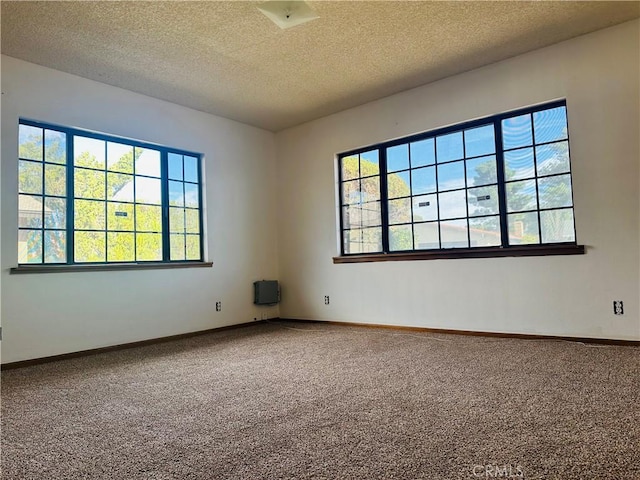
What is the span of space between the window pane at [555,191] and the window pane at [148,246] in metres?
3.84

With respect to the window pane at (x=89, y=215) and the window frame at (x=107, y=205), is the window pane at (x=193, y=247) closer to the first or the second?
the window frame at (x=107, y=205)

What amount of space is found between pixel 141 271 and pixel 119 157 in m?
1.18

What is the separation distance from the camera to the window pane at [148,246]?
14.5ft

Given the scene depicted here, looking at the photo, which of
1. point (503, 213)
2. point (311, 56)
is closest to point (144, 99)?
point (311, 56)

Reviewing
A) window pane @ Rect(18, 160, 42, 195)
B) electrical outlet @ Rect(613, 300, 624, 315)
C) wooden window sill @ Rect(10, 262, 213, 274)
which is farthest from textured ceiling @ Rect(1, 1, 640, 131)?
electrical outlet @ Rect(613, 300, 624, 315)

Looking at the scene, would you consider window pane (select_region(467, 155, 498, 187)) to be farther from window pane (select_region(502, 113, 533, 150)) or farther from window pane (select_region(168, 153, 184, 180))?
window pane (select_region(168, 153, 184, 180))

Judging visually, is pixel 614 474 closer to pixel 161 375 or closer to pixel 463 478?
pixel 463 478

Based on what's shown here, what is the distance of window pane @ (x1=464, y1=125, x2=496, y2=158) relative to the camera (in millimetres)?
4156

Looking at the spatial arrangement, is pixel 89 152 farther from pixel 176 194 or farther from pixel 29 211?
pixel 176 194

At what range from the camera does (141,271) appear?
14.2 feet

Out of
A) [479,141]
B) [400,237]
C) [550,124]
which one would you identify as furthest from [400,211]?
[550,124]

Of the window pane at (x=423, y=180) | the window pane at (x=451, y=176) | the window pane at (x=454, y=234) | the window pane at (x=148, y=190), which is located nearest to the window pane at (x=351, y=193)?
the window pane at (x=423, y=180)

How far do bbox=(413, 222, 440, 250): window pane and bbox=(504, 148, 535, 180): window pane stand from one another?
0.87 metres

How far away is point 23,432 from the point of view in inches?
78.4
